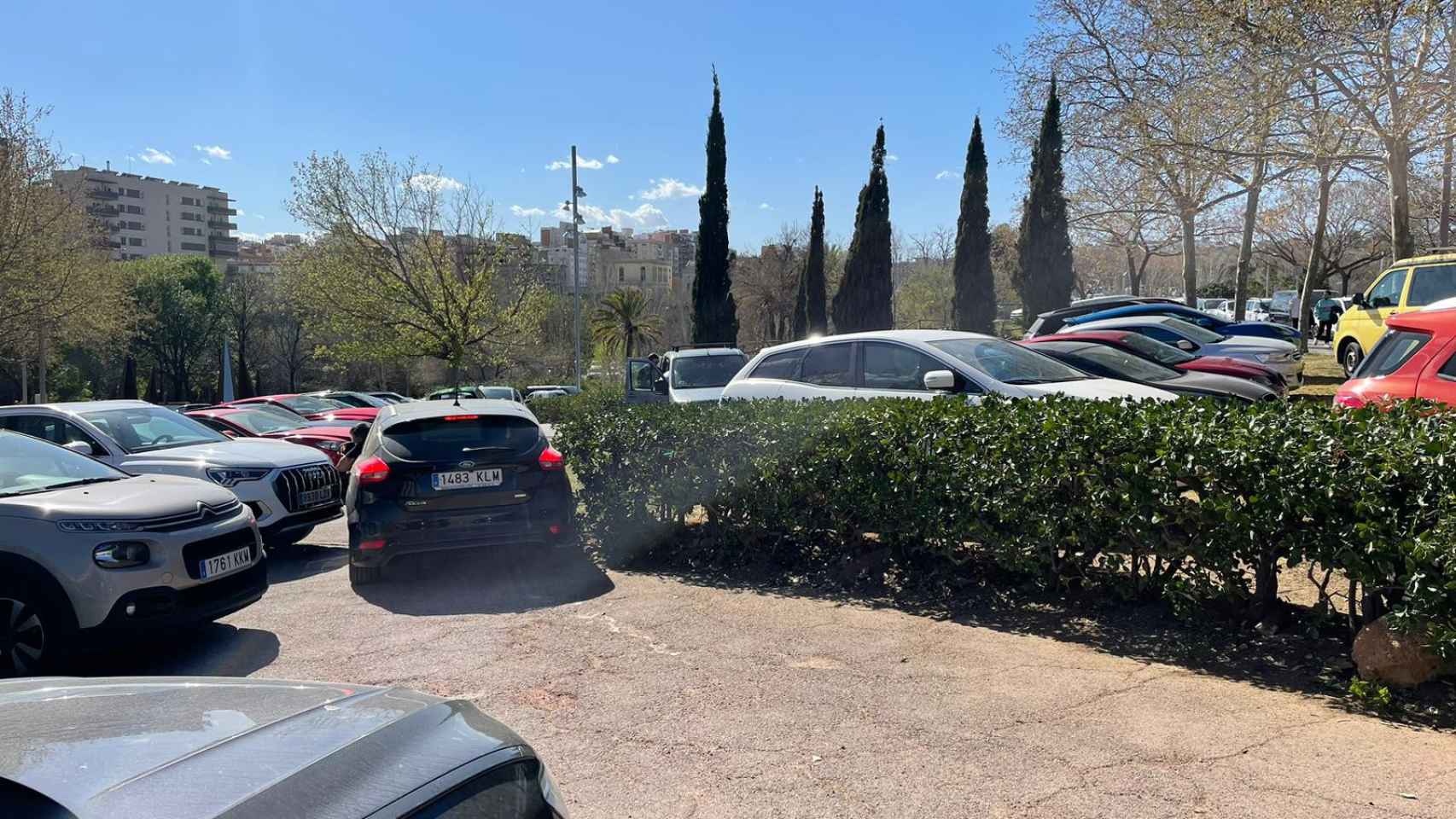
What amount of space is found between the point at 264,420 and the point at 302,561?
535 cm

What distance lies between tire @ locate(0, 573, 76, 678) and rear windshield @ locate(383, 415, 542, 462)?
7.55ft

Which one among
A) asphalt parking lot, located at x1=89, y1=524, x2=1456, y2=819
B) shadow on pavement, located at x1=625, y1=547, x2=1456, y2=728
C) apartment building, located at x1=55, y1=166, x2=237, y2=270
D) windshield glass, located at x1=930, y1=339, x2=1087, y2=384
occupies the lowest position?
asphalt parking lot, located at x1=89, y1=524, x2=1456, y2=819

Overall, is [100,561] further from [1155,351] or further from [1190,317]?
[1190,317]

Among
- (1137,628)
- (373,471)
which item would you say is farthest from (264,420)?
(1137,628)

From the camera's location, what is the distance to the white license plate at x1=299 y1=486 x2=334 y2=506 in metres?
8.75

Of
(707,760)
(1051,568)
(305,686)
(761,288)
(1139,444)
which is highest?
(761,288)

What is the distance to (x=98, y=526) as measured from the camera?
205 inches

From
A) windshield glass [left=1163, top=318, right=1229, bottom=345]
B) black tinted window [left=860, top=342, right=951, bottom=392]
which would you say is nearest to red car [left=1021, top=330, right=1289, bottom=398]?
windshield glass [left=1163, top=318, right=1229, bottom=345]

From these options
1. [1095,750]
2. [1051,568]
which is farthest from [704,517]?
[1095,750]

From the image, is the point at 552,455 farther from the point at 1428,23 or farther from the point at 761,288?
the point at 761,288

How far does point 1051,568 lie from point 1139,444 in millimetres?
944

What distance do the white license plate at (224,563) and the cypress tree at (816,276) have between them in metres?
36.8

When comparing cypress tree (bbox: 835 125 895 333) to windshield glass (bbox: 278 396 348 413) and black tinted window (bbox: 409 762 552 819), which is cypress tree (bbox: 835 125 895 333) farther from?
black tinted window (bbox: 409 762 552 819)

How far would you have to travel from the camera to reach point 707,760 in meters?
3.88
